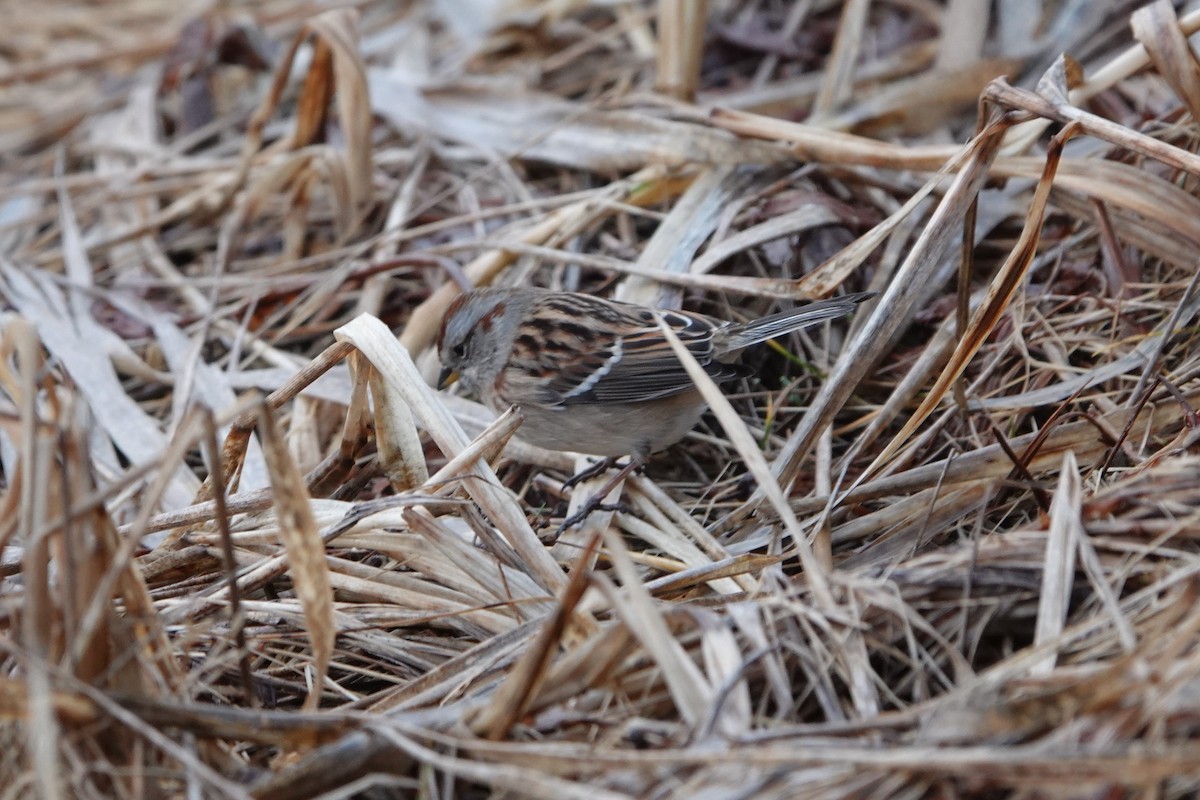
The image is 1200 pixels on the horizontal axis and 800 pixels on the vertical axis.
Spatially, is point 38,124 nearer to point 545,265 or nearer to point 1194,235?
point 545,265

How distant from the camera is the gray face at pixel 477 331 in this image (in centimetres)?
349

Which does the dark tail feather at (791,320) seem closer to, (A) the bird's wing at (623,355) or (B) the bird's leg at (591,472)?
(A) the bird's wing at (623,355)

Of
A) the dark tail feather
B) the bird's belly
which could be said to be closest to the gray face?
the bird's belly

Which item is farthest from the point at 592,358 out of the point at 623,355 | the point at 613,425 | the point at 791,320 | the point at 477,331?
the point at 791,320

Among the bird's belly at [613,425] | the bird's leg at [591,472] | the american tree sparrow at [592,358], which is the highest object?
the american tree sparrow at [592,358]

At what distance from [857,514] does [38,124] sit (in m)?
4.64

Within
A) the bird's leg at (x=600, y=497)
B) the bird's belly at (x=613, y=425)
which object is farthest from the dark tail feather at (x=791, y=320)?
the bird's leg at (x=600, y=497)

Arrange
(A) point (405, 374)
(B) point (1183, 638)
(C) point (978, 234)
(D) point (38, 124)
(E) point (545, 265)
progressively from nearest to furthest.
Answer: (B) point (1183, 638) < (A) point (405, 374) < (C) point (978, 234) < (E) point (545, 265) < (D) point (38, 124)

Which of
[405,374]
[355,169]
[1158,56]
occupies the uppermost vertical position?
[1158,56]

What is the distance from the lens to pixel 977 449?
9.23ft

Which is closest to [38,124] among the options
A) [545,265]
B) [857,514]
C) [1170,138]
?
[545,265]

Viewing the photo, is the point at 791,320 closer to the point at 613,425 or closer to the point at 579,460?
the point at 613,425

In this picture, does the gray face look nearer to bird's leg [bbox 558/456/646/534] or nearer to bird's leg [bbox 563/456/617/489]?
bird's leg [bbox 563/456/617/489]

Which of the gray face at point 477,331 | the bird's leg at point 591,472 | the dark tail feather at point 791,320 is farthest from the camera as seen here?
the gray face at point 477,331
